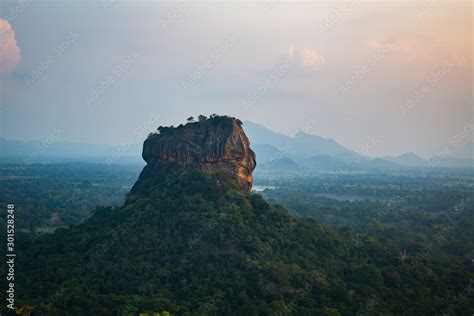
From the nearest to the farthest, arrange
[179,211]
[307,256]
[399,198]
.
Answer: [307,256] → [179,211] → [399,198]

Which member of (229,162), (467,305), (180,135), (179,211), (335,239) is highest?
(180,135)

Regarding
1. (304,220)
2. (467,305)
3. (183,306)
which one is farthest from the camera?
A: (304,220)

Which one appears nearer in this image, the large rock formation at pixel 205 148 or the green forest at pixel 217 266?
the green forest at pixel 217 266

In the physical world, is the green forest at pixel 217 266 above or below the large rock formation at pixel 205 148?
below

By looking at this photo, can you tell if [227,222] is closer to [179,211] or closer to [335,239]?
[179,211]

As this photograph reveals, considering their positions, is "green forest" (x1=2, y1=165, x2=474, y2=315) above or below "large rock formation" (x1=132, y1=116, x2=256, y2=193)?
below

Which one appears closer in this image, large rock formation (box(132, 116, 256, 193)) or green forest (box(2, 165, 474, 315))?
green forest (box(2, 165, 474, 315))

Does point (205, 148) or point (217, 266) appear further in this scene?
point (205, 148)

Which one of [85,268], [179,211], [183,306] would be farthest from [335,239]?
[85,268]
